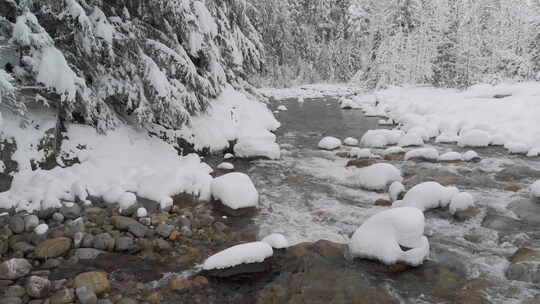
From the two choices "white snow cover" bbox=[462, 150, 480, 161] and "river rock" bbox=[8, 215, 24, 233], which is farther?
"white snow cover" bbox=[462, 150, 480, 161]

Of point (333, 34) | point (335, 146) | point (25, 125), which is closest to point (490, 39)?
point (333, 34)

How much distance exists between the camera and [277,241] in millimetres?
5629

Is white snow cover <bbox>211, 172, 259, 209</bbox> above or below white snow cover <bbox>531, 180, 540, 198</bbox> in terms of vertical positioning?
above

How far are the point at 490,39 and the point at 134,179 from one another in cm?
2810

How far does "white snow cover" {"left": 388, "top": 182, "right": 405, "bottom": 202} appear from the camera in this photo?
7.52 metres

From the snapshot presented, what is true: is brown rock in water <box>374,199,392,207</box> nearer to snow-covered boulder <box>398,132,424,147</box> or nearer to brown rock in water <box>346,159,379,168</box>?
brown rock in water <box>346,159,379,168</box>

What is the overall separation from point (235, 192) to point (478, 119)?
10812 mm

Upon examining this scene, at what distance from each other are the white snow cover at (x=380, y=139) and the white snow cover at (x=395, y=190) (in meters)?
4.51

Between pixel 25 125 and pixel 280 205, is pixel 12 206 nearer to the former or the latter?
pixel 25 125

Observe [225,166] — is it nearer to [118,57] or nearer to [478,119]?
[118,57]

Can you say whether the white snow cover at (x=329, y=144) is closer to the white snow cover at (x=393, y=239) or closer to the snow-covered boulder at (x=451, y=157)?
the snow-covered boulder at (x=451, y=157)

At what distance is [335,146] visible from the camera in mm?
11914

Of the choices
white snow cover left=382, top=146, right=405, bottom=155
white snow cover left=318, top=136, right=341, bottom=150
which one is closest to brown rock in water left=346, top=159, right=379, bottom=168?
white snow cover left=382, top=146, right=405, bottom=155

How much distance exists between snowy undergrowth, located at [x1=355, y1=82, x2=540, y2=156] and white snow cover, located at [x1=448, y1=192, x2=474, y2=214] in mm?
4693
